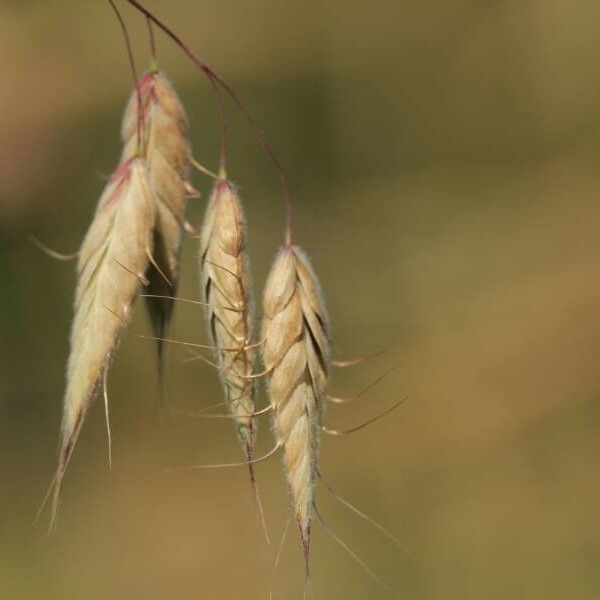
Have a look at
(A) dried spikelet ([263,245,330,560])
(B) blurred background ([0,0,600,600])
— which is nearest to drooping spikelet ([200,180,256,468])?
(A) dried spikelet ([263,245,330,560])

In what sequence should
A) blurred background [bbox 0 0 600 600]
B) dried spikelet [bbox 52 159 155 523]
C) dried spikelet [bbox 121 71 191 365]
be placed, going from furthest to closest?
blurred background [bbox 0 0 600 600] < dried spikelet [bbox 121 71 191 365] < dried spikelet [bbox 52 159 155 523]

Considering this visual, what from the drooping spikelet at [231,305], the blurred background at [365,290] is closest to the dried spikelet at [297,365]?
the drooping spikelet at [231,305]

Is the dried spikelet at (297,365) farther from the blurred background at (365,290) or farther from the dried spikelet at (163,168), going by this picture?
the blurred background at (365,290)

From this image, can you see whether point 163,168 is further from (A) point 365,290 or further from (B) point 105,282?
(A) point 365,290

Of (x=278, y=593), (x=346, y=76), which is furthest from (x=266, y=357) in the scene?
(x=346, y=76)

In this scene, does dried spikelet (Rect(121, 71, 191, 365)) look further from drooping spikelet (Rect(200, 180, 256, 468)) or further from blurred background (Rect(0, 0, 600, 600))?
blurred background (Rect(0, 0, 600, 600))

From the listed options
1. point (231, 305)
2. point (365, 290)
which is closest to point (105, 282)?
point (231, 305)
